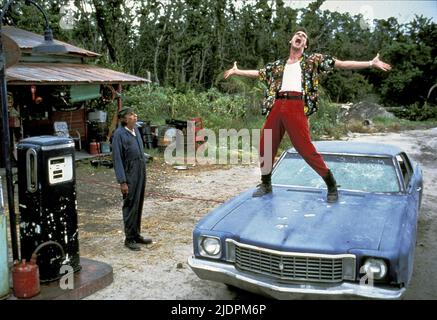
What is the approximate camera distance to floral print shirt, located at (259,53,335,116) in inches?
202

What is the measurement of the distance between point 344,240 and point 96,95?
11164mm

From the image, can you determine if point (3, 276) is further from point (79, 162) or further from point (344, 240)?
point (79, 162)

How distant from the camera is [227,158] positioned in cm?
1352

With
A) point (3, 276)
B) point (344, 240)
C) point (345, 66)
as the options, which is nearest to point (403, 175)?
point (345, 66)

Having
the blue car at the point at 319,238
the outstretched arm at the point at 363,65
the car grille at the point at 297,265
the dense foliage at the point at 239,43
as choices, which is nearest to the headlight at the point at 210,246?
the blue car at the point at 319,238

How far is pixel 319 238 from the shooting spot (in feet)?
12.3

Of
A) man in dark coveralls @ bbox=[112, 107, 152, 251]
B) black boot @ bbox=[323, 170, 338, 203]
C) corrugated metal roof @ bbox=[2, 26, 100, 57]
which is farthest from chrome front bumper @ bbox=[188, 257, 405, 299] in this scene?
corrugated metal roof @ bbox=[2, 26, 100, 57]

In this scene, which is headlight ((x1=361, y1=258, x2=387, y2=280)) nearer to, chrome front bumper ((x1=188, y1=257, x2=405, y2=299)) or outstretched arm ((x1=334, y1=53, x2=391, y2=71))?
chrome front bumper ((x1=188, y1=257, x2=405, y2=299))

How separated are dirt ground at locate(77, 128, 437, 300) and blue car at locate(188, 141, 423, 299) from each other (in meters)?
0.77

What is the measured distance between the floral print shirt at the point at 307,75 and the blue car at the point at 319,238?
0.89 meters

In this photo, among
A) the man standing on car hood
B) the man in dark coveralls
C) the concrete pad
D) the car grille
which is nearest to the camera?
the car grille

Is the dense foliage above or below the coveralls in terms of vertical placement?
above

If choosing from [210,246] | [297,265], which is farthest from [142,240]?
[297,265]

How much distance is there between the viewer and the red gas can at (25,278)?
13.6ft
